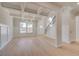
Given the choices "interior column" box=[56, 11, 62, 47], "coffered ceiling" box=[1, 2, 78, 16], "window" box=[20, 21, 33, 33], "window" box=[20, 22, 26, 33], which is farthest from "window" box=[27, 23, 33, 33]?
"interior column" box=[56, 11, 62, 47]

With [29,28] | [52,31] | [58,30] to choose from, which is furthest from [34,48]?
[58,30]

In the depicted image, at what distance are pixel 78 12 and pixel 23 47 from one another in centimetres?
182

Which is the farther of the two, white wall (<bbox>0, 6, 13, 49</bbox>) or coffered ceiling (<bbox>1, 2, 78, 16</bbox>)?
white wall (<bbox>0, 6, 13, 49</bbox>)

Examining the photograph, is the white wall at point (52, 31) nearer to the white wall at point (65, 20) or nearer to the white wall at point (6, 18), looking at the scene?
the white wall at point (65, 20)

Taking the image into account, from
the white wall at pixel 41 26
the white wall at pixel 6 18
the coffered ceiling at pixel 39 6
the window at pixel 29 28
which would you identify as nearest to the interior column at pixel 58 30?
the coffered ceiling at pixel 39 6

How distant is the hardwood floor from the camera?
2.92 m

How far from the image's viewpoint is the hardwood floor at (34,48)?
9.59ft

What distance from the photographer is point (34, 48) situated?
3010mm

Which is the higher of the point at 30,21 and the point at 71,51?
the point at 30,21

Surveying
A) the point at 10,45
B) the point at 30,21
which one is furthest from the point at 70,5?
the point at 10,45

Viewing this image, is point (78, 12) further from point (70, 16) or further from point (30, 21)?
point (30, 21)

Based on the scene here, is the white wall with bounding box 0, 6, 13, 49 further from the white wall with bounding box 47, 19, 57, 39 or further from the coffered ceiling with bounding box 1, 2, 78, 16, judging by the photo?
the white wall with bounding box 47, 19, 57, 39

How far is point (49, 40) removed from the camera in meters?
3.13

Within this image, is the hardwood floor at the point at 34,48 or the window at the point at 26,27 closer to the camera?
the hardwood floor at the point at 34,48
